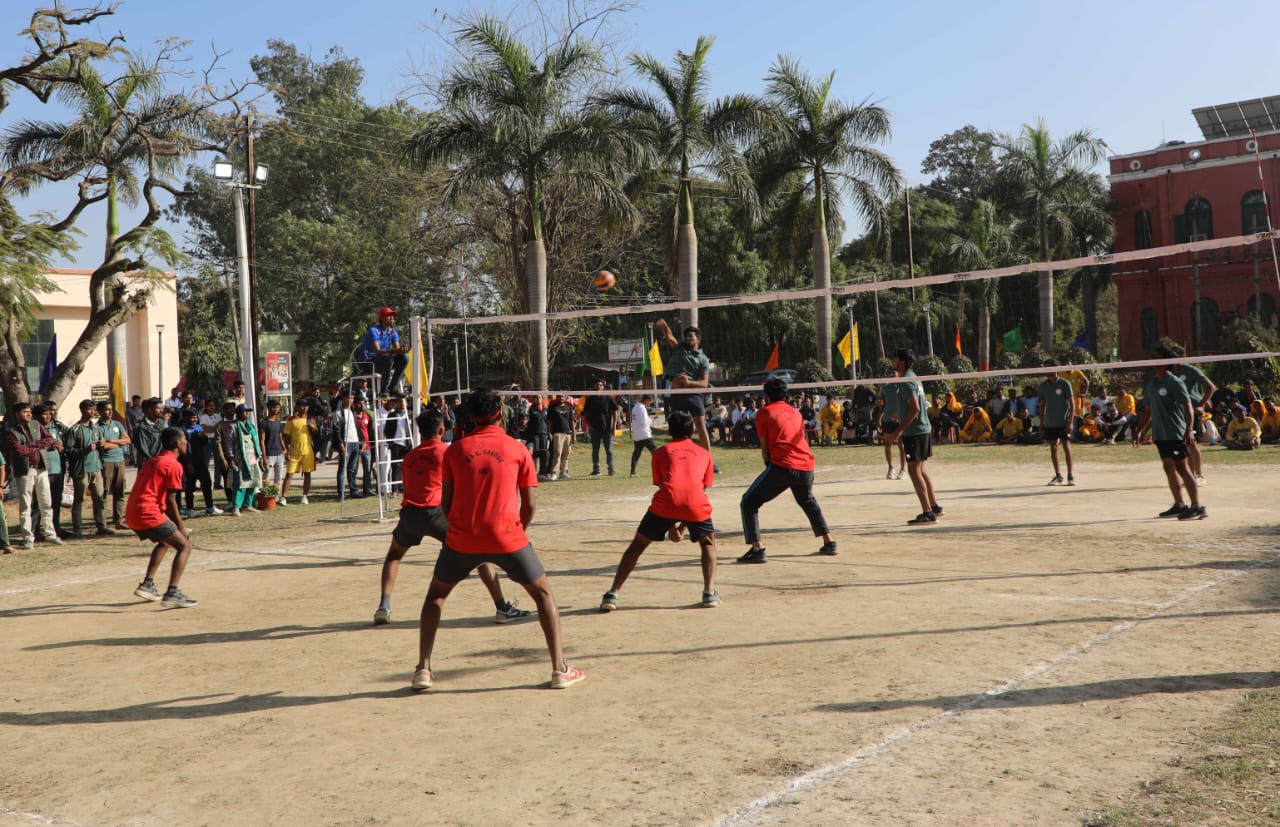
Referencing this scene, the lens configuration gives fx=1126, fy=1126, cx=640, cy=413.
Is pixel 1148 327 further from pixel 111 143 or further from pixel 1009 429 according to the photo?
pixel 111 143

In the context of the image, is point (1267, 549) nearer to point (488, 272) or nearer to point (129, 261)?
point (129, 261)

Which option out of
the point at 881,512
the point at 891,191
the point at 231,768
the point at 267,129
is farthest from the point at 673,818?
the point at 891,191

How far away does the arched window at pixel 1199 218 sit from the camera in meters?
44.5

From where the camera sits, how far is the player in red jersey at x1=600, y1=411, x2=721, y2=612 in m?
8.12

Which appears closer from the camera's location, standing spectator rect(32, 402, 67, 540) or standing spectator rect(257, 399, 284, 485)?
standing spectator rect(32, 402, 67, 540)

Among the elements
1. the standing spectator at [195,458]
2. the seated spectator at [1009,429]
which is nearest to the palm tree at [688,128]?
the seated spectator at [1009,429]

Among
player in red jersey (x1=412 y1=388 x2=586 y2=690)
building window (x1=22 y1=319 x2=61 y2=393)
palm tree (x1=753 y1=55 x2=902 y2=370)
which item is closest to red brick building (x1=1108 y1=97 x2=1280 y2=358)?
palm tree (x1=753 y1=55 x2=902 y2=370)

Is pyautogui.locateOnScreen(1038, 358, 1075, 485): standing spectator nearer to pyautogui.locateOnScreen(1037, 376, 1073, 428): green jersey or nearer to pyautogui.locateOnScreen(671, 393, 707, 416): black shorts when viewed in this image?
pyautogui.locateOnScreen(1037, 376, 1073, 428): green jersey

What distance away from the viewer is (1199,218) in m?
44.7

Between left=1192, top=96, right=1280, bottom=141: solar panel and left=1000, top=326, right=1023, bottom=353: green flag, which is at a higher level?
left=1192, top=96, right=1280, bottom=141: solar panel

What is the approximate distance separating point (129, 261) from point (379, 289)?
30938 mm

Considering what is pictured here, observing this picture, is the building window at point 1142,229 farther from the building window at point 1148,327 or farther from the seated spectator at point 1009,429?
the seated spectator at point 1009,429

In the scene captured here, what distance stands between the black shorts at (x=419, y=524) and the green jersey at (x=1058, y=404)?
10777 mm

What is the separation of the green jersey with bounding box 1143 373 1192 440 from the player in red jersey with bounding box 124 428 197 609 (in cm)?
948
